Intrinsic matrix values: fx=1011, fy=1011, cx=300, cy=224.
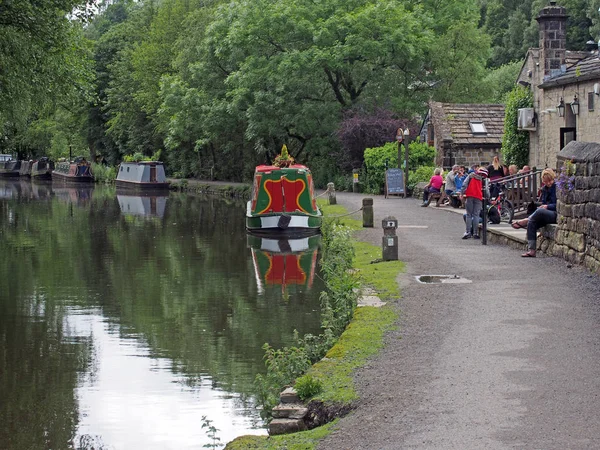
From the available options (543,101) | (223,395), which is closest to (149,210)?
(543,101)

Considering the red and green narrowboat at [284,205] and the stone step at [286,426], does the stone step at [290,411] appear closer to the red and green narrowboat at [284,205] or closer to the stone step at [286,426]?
the stone step at [286,426]

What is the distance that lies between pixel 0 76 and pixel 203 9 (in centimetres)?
3806

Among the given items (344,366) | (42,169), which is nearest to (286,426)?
(344,366)

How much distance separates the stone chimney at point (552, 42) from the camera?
30.8 metres

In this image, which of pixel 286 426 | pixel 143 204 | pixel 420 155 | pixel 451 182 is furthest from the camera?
pixel 143 204

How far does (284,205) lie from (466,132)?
36.9 feet

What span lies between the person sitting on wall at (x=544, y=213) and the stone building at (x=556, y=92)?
9972 mm

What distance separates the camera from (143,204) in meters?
47.0

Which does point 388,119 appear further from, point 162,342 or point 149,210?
point 162,342

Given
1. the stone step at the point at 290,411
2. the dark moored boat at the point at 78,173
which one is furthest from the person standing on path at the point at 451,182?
the dark moored boat at the point at 78,173

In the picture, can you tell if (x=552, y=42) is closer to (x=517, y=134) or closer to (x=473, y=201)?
(x=517, y=134)

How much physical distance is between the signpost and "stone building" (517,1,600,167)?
5967mm

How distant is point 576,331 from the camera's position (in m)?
10.8

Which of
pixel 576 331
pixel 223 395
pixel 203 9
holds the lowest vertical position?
pixel 223 395
